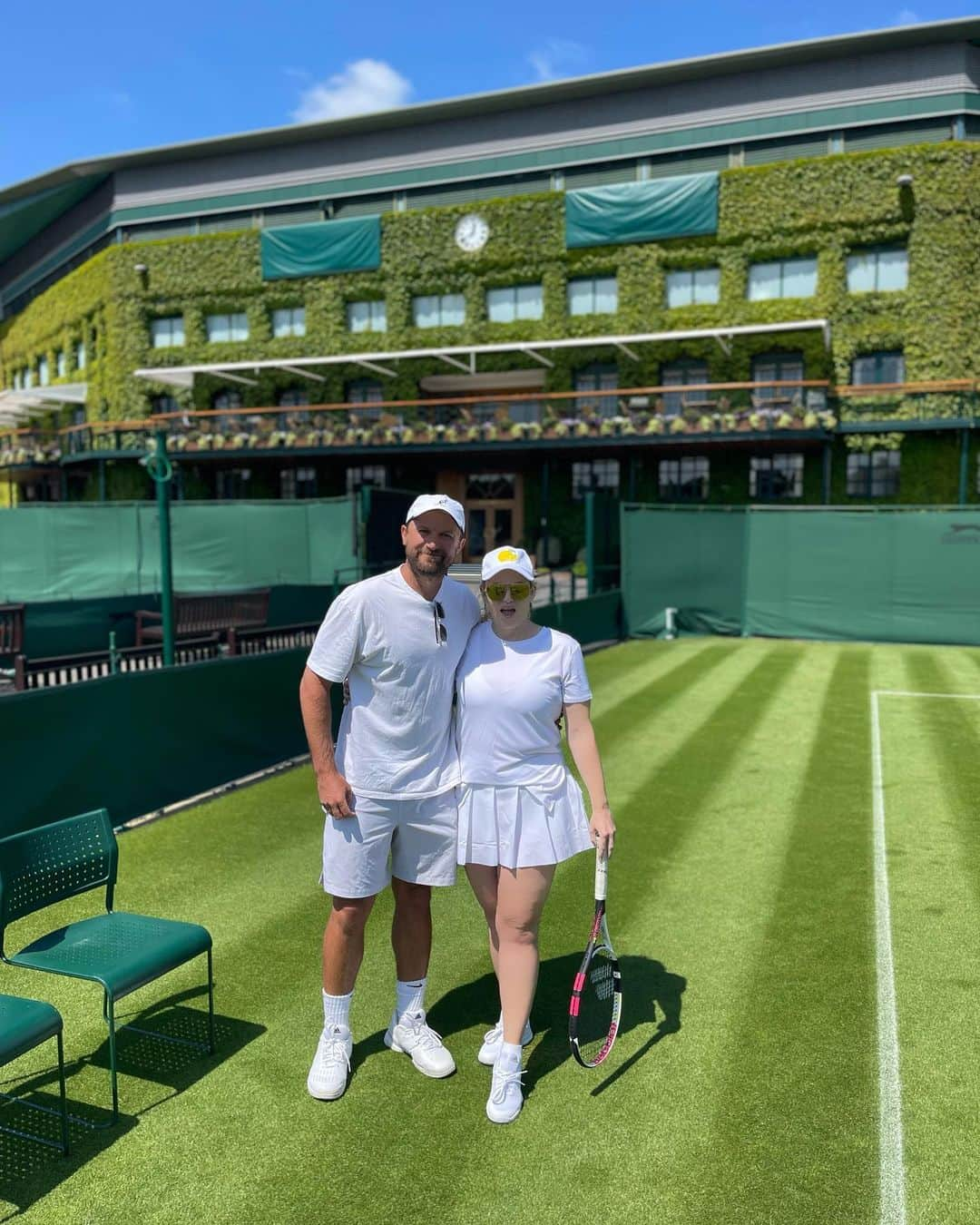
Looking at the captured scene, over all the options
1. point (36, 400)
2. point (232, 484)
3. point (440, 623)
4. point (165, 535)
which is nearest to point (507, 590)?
point (440, 623)

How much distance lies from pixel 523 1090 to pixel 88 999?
2583 millimetres

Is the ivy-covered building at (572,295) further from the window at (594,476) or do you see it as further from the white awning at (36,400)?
the white awning at (36,400)

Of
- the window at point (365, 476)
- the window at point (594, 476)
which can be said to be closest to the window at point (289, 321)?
the window at point (365, 476)

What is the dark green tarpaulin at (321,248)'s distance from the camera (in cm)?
4047

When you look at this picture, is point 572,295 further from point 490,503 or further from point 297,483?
point 297,483

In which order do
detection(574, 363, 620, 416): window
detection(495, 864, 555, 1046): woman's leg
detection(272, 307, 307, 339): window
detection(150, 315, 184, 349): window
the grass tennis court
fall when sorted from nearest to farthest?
1. the grass tennis court
2. detection(495, 864, 555, 1046): woman's leg
3. detection(574, 363, 620, 416): window
4. detection(272, 307, 307, 339): window
5. detection(150, 315, 184, 349): window

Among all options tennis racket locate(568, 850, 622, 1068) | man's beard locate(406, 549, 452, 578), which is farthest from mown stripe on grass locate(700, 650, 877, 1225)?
man's beard locate(406, 549, 452, 578)

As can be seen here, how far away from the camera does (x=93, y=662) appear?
11734mm

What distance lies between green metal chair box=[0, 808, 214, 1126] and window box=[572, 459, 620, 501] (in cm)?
3420

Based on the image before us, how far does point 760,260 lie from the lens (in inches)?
1405

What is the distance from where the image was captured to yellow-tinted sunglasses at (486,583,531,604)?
13.5ft

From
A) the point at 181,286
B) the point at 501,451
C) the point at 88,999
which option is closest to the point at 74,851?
the point at 88,999

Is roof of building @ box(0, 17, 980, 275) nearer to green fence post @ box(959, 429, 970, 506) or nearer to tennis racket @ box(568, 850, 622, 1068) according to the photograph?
green fence post @ box(959, 429, 970, 506)

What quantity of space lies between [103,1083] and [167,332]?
45504mm
